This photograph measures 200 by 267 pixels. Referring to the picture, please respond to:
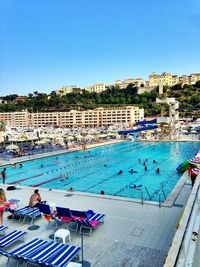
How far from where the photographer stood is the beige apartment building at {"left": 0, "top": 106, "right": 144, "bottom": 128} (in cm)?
9928

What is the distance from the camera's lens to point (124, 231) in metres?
7.57

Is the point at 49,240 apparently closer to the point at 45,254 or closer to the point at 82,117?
the point at 45,254

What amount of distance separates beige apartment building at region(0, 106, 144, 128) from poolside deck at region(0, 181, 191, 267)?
82.7 m

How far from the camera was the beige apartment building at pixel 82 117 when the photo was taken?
99275mm

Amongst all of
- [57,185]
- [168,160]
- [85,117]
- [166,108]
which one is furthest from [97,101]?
[57,185]

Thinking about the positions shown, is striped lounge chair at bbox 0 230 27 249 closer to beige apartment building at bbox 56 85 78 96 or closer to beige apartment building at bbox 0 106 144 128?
beige apartment building at bbox 0 106 144 128

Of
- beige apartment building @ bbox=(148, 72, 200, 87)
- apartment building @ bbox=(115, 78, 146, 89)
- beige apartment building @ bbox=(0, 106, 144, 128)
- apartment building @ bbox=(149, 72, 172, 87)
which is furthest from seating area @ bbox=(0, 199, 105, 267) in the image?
apartment building @ bbox=(115, 78, 146, 89)

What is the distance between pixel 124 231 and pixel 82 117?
97.4 meters

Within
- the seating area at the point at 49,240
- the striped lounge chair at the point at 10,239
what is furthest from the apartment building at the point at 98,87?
the striped lounge chair at the point at 10,239

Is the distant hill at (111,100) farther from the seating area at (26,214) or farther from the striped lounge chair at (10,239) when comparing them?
the striped lounge chair at (10,239)

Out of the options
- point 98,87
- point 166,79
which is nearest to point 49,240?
point 166,79

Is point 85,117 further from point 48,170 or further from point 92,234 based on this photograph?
point 92,234

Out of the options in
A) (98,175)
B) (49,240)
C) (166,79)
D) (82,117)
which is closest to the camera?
(49,240)

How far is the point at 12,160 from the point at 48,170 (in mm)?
5237
